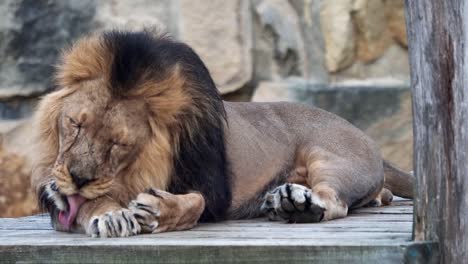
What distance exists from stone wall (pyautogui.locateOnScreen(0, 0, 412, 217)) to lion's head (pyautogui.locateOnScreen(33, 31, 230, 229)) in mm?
1622

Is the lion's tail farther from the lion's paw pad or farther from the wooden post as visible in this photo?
the wooden post

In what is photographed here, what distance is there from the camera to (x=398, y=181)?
464cm

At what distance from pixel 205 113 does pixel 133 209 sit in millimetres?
428

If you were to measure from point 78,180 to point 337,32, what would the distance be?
2.52 meters

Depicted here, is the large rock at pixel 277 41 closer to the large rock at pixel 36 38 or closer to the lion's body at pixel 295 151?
the large rock at pixel 36 38

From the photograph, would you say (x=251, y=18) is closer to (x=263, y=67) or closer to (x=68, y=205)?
(x=263, y=67)

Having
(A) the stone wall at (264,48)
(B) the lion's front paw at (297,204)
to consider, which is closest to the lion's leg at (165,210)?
(B) the lion's front paw at (297,204)

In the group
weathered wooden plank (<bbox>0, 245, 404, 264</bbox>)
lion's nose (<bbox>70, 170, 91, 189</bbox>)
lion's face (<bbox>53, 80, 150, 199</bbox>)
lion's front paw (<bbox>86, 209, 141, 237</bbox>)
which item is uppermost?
lion's face (<bbox>53, 80, 150, 199</bbox>)

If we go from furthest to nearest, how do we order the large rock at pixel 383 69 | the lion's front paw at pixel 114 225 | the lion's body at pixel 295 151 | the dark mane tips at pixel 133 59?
the large rock at pixel 383 69 < the lion's body at pixel 295 151 < the dark mane tips at pixel 133 59 < the lion's front paw at pixel 114 225

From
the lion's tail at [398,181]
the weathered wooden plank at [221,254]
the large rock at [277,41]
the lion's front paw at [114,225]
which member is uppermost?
the large rock at [277,41]

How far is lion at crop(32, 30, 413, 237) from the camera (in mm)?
3336

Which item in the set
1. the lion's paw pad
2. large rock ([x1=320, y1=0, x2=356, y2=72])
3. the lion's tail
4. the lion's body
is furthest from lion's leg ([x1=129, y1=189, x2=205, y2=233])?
large rock ([x1=320, y1=0, x2=356, y2=72])

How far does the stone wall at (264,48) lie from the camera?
5.30 metres

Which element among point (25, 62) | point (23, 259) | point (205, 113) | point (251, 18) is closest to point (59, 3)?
point (25, 62)
